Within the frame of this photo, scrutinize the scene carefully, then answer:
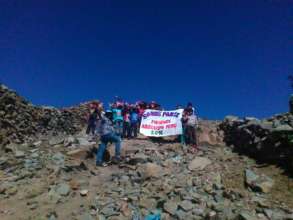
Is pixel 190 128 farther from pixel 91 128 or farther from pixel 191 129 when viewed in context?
pixel 91 128

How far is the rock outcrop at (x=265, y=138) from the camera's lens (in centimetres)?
1242

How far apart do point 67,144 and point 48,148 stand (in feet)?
2.71

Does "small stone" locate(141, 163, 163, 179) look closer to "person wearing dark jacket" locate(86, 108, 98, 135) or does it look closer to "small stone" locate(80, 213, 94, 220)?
"small stone" locate(80, 213, 94, 220)

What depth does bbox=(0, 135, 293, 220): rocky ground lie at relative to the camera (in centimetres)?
988

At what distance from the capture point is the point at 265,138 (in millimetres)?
13812

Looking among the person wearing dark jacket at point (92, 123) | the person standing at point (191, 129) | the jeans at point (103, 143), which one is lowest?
the jeans at point (103, 143)

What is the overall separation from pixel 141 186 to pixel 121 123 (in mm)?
5415

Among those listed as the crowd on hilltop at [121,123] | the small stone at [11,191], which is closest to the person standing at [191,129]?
the crowd on hilltop at [121,123]

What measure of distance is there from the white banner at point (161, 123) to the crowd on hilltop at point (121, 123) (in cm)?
34

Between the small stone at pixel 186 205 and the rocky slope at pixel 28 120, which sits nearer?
the small stone at pixel 186 205

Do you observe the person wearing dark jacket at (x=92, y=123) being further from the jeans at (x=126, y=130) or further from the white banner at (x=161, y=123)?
the white banner at (x=161, y=123)

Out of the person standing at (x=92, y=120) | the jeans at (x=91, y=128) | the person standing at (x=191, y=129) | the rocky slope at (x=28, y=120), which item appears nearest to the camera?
the person standing at (x=191, y=129)

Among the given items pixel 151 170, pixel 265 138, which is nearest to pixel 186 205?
pixel 151 170

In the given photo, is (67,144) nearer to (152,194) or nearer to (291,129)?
(152,194)
